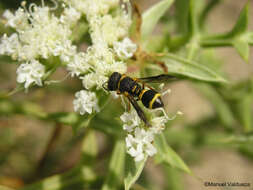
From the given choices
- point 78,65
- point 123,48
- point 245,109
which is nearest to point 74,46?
point 78,65

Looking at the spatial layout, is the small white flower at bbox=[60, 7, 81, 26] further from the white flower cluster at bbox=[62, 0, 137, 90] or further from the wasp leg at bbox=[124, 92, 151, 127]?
the wasp leg at bbox=[124, 92, 151, 127]

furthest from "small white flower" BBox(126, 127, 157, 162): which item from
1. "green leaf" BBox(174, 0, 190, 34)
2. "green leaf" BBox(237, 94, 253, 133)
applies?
"green leaf" BBox(237, 94, 253, 133)

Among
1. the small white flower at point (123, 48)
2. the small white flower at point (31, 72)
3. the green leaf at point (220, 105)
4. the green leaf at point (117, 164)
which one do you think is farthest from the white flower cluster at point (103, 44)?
the green leaf at point (220, 105)

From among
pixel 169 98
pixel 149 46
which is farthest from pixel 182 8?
pixel 169 98

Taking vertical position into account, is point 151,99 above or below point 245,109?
above

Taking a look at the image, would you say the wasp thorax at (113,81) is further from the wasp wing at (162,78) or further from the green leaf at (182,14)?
the green leaf at (182,14)

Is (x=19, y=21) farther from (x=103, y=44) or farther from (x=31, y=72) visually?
(x=103, y=44)
